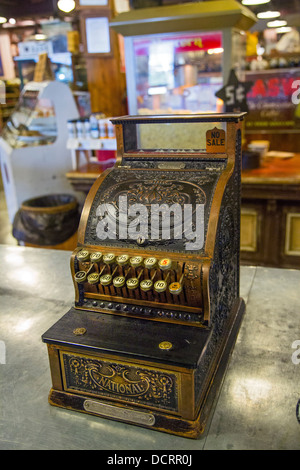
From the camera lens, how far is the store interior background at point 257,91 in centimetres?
350

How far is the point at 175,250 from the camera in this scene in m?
1.32

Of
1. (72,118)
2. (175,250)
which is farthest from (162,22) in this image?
(175,250)

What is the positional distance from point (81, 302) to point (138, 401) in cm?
38

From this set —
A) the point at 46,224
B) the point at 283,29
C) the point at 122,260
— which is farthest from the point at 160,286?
the point at 283,29

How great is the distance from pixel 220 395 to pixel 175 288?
365 millimetres

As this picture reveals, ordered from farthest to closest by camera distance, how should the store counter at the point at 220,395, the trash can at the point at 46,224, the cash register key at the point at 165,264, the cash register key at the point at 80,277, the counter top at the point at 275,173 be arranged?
the trash can at the point at 46,224, the counter top at the point at 275,173, the cash register key at the point at 80,277, the cash register key at the point at 165,264, the store counter at the point at 220,395

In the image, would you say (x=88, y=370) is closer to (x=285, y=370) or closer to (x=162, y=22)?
(x=285, y=370)

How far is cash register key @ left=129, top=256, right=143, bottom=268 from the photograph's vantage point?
51.0 inches

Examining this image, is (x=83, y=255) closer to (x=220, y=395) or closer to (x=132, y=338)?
(x=132, y=338)

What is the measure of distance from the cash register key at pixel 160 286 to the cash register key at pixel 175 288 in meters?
0.02

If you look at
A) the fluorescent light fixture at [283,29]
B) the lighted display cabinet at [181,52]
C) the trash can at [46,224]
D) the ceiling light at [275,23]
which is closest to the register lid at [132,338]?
the trash can at [46,224]

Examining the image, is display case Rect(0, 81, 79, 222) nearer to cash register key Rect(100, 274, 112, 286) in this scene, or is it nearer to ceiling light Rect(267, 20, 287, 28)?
cash register key Rect(100, 274, 112, 286)

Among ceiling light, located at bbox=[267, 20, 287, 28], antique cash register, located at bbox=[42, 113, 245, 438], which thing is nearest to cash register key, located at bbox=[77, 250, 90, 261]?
antique cash register, located at bbox=[42, 113, 245, 438]

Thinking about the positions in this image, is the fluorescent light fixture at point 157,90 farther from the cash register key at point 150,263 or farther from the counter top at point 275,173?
the cash register key at point 150,263
